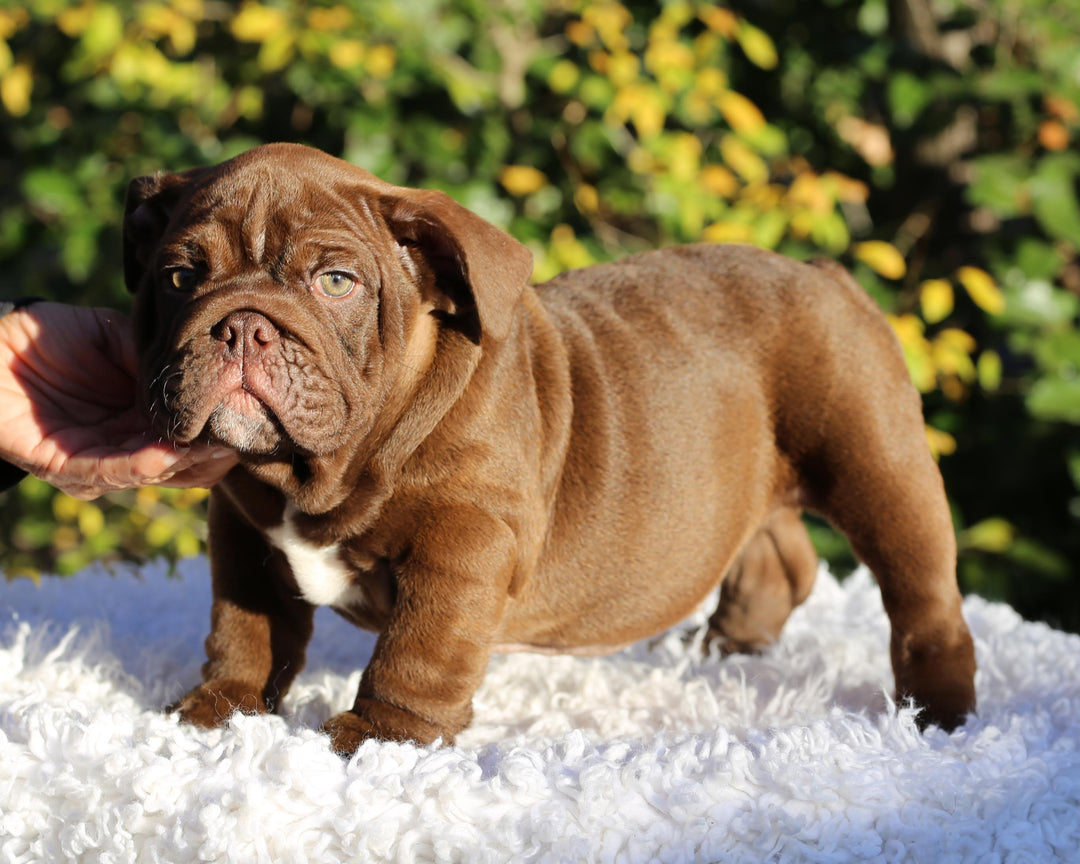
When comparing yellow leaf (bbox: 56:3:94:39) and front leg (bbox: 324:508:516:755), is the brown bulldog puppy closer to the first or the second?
front leg (bbox: 324:508:516:755)

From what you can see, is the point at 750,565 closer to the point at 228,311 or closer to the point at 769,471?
the point at 769,471

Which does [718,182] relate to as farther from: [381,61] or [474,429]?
[474,429]

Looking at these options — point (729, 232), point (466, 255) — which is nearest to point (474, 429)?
point (466, 255)

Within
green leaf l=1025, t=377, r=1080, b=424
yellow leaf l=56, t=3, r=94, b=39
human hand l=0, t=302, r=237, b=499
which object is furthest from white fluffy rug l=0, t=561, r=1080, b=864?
yellow leaf l=56, t=3, r=94, b=39

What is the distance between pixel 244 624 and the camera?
7.89ft

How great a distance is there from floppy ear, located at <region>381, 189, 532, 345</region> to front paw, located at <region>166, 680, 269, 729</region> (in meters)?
0.87

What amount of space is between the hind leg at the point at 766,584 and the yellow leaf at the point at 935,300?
5.20 feet

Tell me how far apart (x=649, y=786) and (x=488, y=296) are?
88 cm

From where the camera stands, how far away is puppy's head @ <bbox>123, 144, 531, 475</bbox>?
6.47 feet

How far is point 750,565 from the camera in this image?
3217 mm

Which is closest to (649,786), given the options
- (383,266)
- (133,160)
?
(383,266)

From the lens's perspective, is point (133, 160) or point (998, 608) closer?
point (998, 608)

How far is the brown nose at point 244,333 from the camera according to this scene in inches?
76.4

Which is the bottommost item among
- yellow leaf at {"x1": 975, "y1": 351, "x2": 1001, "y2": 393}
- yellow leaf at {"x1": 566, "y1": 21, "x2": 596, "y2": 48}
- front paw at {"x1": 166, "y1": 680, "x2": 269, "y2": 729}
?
yellow leaf at {"x1": 975, "y1": 351, "x2": 1001, "y2": 393}
